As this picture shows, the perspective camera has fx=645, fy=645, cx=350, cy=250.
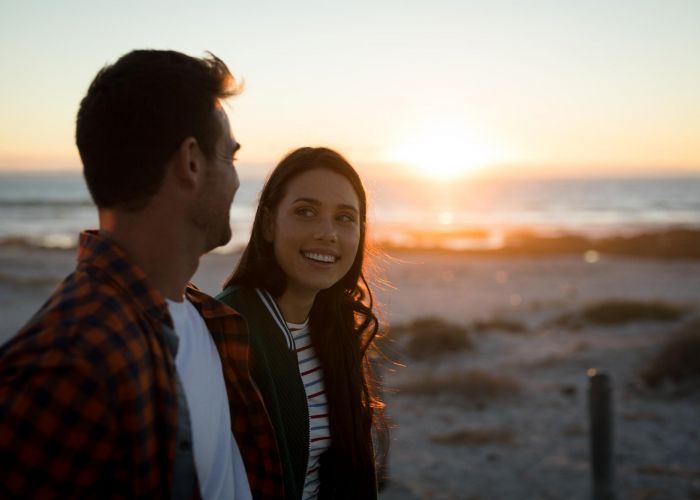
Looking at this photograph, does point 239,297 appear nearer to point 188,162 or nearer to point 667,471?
point 188,162

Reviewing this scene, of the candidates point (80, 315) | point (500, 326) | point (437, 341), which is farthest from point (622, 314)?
point (80, 315)

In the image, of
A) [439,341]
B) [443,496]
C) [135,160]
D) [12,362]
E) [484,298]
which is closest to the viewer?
[12,362]

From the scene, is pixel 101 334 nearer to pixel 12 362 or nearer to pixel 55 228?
pixel 12 362

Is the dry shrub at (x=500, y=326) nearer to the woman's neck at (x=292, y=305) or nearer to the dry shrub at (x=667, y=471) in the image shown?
the dry shrub at (x=667, y=471)

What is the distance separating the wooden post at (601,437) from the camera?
548 cm

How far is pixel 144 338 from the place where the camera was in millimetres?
1566

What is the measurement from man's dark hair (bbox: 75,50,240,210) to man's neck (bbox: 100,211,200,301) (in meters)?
0.05

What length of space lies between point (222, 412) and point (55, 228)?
52.7 m

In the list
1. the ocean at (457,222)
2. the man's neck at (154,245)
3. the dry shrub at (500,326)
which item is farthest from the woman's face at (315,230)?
the ocean at (457,222)

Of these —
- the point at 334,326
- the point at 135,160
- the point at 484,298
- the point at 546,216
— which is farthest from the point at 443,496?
the point at 546,216

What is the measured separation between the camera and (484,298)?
19719 millimetres

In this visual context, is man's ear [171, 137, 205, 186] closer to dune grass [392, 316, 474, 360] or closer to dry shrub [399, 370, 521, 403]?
dry shrub [399, 370, 521, 403]

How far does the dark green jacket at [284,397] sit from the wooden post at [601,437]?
3444 mm

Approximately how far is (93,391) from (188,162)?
0.67 metres
